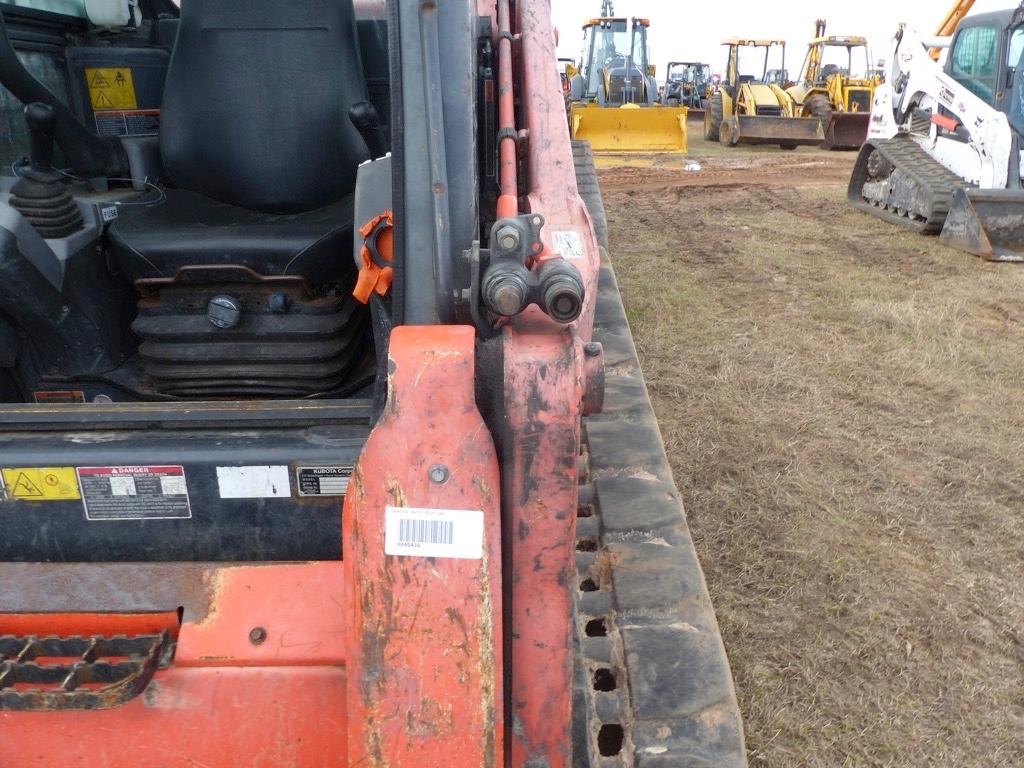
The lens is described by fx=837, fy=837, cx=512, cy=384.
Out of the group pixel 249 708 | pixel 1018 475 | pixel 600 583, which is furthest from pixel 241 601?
pixel 1018 475

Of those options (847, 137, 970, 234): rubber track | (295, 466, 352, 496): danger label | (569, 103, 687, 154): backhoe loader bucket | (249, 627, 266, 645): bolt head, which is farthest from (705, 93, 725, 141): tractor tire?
(249, 627, 266, 645): bolt head

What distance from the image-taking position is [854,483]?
340 cm

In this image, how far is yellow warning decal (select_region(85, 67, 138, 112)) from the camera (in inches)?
105

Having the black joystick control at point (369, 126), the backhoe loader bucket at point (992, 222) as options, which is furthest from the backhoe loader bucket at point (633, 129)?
the black joystick control at point (369, 126)

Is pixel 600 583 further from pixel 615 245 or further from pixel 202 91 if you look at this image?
pixel 615 245

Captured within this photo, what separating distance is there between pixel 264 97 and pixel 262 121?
0.22ft

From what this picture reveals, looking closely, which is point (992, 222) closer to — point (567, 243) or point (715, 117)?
point (567, 243)

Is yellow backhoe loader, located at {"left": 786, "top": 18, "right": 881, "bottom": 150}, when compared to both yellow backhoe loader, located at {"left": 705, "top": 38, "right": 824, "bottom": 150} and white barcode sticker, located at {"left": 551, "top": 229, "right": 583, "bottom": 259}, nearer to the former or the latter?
yellow backhoe loader, located at {"left": 705, "top": 38, "right": 824, "bottom": 150}

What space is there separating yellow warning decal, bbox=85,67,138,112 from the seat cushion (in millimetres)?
536

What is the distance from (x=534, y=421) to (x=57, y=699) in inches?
35.3

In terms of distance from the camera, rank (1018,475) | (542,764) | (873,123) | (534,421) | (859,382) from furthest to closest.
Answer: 1. (873,123)
2. (859,382)
3. (1018,475)
4. (542,764)
5. (534,421)

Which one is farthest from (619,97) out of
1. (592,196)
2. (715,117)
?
(592,196)

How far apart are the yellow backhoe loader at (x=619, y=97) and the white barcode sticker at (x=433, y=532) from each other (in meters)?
12.0

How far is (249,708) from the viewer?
1441mm
